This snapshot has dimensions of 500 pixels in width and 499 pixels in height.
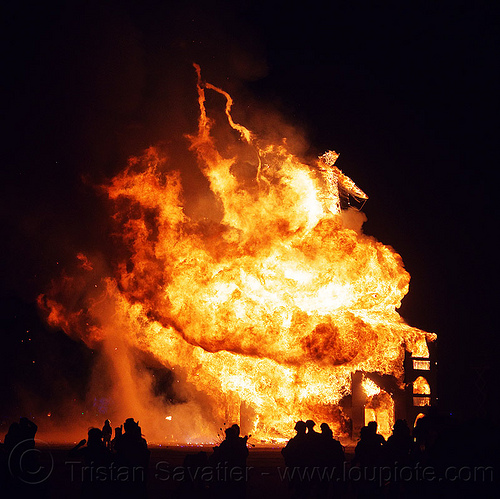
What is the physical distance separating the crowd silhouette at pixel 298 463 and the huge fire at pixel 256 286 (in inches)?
520

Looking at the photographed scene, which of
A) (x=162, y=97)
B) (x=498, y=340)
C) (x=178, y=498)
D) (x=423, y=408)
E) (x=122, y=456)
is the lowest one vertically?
(x=178, y=498)

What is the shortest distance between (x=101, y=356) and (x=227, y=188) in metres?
11.6

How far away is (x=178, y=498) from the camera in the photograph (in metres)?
9.88

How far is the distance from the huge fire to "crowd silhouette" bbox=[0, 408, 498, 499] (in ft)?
43.3

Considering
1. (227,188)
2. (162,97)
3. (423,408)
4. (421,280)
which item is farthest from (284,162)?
(421,280)

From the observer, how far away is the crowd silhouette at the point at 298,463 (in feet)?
21.1

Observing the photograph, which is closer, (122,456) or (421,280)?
(122,456)

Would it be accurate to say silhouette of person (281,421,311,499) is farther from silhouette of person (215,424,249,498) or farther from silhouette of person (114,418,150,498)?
silhouette of person (114,418,150,498)

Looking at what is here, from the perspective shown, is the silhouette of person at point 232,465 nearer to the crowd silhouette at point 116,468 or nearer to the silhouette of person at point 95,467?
the crowd silhouette at point 116,468

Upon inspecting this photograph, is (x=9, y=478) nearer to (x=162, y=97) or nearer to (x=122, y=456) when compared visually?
(x=122, y=456)

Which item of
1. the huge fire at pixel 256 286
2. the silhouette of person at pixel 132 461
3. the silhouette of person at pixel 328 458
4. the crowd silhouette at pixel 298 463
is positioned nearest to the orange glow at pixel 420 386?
the huge fire at pixel 256 286

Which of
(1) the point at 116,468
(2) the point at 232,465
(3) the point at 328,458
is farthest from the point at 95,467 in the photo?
(3) the point at 328,458

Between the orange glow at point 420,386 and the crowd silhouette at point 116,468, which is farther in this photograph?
the orange glow at point 420,386

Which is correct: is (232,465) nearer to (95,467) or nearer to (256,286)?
(95,467)
